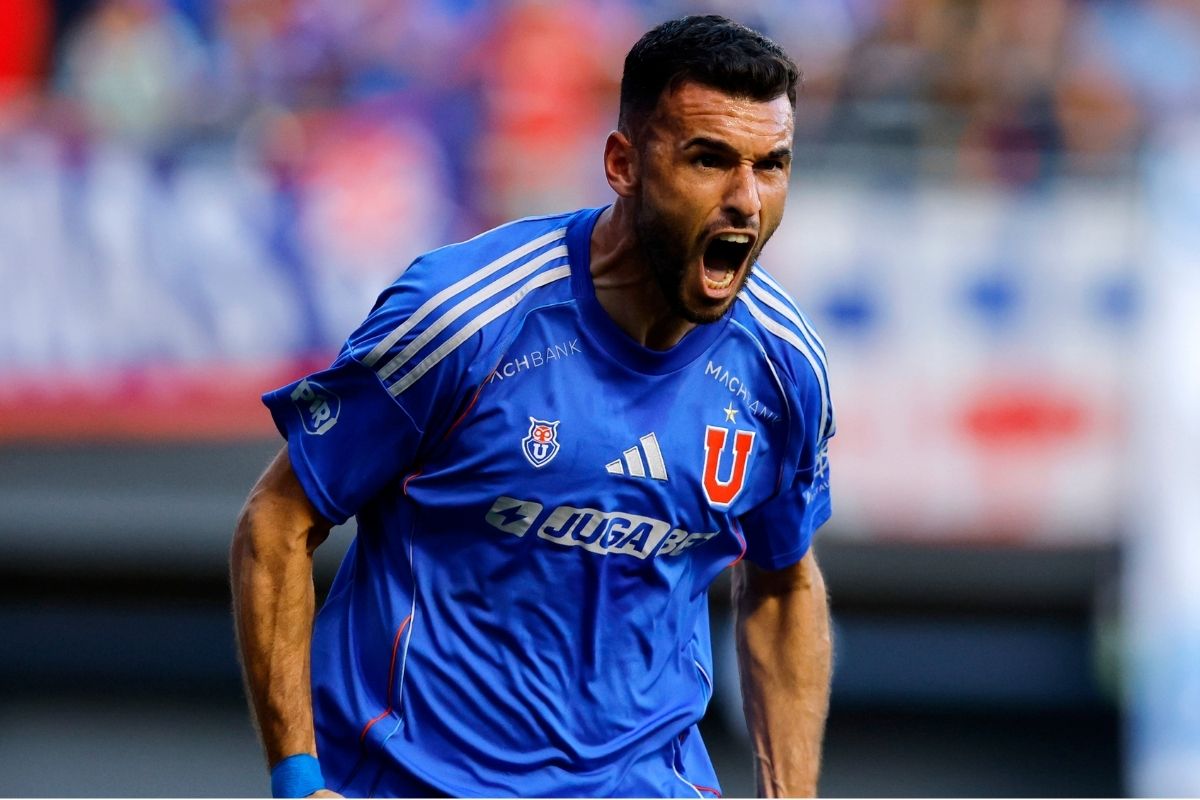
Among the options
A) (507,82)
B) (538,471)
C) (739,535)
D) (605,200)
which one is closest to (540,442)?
(538,471)

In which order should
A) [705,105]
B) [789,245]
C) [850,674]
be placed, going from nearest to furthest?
[705,105], [789,245], [850,674]

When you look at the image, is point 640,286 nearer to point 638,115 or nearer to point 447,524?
point 638,115

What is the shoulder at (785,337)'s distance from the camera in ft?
12.9

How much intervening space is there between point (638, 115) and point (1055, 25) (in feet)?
23.5

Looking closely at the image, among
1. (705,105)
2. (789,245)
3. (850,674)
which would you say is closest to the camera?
(705,105)

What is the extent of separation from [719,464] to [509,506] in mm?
456

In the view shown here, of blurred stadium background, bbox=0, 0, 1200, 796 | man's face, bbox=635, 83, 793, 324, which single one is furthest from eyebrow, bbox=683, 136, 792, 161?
blurred stadium background, bbox=0, 0, 1200, 796

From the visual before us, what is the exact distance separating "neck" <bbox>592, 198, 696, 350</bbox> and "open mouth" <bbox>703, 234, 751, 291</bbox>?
0.11 meters

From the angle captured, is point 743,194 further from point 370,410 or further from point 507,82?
point 507,82

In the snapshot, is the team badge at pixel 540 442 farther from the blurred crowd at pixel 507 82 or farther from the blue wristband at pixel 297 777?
the blurred crowd at pixel 507 82

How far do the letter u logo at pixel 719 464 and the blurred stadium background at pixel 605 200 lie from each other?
5785 millimetres

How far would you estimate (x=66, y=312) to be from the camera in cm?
987

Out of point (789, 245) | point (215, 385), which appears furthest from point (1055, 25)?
point (215, 385)

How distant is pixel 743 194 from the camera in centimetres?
365
